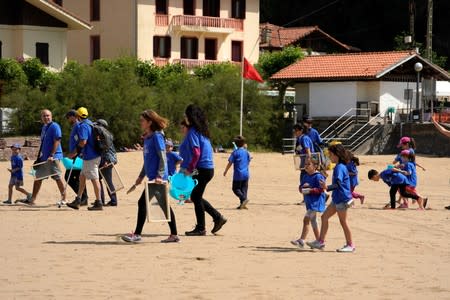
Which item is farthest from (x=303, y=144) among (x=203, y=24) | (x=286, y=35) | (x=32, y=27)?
Result: (x=286, y=35)

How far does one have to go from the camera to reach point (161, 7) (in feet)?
188

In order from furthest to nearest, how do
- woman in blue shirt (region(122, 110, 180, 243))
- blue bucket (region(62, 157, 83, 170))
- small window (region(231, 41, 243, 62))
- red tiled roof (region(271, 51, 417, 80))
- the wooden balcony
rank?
small window (region(231, 41, 243, 62)) → the wooden balcony → red tiled roof (region(271, 51, 417, 80)) → blue bucket (region(62, 157, 83, 170)) → woman in blue shirt (region(122, 110, 180, 243))

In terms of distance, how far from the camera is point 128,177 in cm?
2741

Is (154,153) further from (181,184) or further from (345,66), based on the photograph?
(345,66)

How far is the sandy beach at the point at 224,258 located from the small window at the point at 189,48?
39.4 meters

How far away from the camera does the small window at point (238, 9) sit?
6056cm

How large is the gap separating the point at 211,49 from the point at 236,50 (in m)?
2.07

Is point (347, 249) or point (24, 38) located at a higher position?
point (24, 38)

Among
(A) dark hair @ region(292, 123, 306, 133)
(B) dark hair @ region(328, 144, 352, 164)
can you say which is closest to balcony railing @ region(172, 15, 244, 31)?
(A) dark hair @ region(292, 123, 306, 133)

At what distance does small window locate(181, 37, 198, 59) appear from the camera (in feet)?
193

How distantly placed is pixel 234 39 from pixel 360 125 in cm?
1816

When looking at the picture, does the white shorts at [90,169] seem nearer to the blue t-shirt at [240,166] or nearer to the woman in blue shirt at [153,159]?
the blue t-shirt at [240,166]

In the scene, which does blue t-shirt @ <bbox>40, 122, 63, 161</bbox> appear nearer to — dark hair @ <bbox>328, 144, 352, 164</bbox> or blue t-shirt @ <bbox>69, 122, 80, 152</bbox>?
blue t-shirt @ <bbox>69, 122, 80, 152</bbox>

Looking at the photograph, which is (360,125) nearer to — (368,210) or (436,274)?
Result: (368,210)
